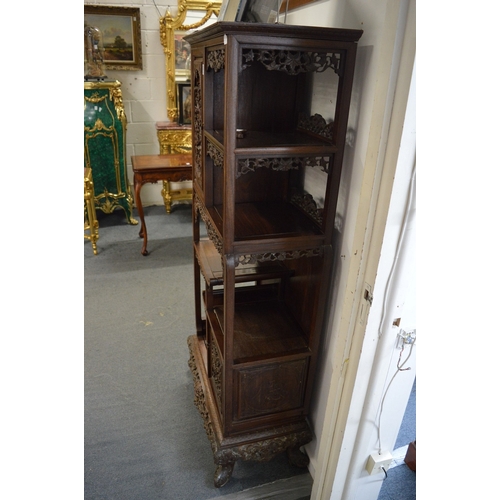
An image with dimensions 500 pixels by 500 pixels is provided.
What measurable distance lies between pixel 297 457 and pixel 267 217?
1006 millimetres

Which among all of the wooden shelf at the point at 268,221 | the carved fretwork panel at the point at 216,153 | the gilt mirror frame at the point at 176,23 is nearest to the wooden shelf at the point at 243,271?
the wooden shelf at the point at 268,221

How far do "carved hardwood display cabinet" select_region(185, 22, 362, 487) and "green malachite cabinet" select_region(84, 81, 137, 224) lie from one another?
2262 millimetres

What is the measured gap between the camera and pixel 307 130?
1.37m

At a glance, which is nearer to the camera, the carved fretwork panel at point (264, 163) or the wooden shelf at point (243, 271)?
the carved fretwork panel at point (264, 163)

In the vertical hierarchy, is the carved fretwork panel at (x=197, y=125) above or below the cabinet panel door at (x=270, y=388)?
above

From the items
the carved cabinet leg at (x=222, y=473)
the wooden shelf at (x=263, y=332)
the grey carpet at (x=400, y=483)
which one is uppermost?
the wooden shelf at (x=263, y=332)

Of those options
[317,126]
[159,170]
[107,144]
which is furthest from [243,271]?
[107,144]

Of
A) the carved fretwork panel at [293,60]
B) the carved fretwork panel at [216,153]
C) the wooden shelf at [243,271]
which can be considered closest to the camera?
the carved fretwork panel at [293,60]

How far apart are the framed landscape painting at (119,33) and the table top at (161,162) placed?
1.08 metres

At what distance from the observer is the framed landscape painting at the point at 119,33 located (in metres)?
3.52

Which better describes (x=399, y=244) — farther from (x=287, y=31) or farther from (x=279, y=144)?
(x=287, y=31)

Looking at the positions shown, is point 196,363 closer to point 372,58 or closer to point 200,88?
point 200,88

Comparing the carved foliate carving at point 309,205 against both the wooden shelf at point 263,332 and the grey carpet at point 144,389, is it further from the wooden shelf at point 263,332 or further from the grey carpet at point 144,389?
the grey carpet at point 144,389
